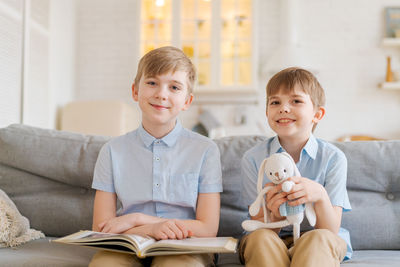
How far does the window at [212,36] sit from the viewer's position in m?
4.23

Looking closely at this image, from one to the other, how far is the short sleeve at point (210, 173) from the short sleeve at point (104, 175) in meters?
0.31

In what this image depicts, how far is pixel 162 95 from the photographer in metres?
1.38

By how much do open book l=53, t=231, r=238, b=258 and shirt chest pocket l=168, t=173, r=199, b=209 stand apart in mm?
273

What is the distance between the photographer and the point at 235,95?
14.8 ft

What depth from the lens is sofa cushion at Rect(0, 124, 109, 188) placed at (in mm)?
1690

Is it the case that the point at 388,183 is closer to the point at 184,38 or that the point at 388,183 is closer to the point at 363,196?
the point at 363,196

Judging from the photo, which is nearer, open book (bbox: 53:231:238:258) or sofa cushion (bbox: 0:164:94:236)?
open book (bbox: 53:231:238:258)

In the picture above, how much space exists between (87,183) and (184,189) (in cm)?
49

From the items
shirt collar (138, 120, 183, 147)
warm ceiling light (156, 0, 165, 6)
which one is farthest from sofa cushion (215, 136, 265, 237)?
warm ceiling light (156, 0, 165, 6)

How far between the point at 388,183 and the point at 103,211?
1065 mm

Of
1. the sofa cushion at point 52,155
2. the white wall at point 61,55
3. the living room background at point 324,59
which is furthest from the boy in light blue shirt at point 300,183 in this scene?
the white wall at point 61,55

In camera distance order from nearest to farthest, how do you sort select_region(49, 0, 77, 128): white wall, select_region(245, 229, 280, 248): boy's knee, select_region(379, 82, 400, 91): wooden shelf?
select_region(245, 229, 280, 248): boy's knee → select_region(49, 0, 77, 128): white wall → select_region(379, 82, 400, 91): wooden shelf

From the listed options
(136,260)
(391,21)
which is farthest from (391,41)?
(136,260)

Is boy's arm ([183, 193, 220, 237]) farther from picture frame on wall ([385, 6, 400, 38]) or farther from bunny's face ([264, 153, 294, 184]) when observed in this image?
picture frame on wall ([385, 6, 400, 38])
